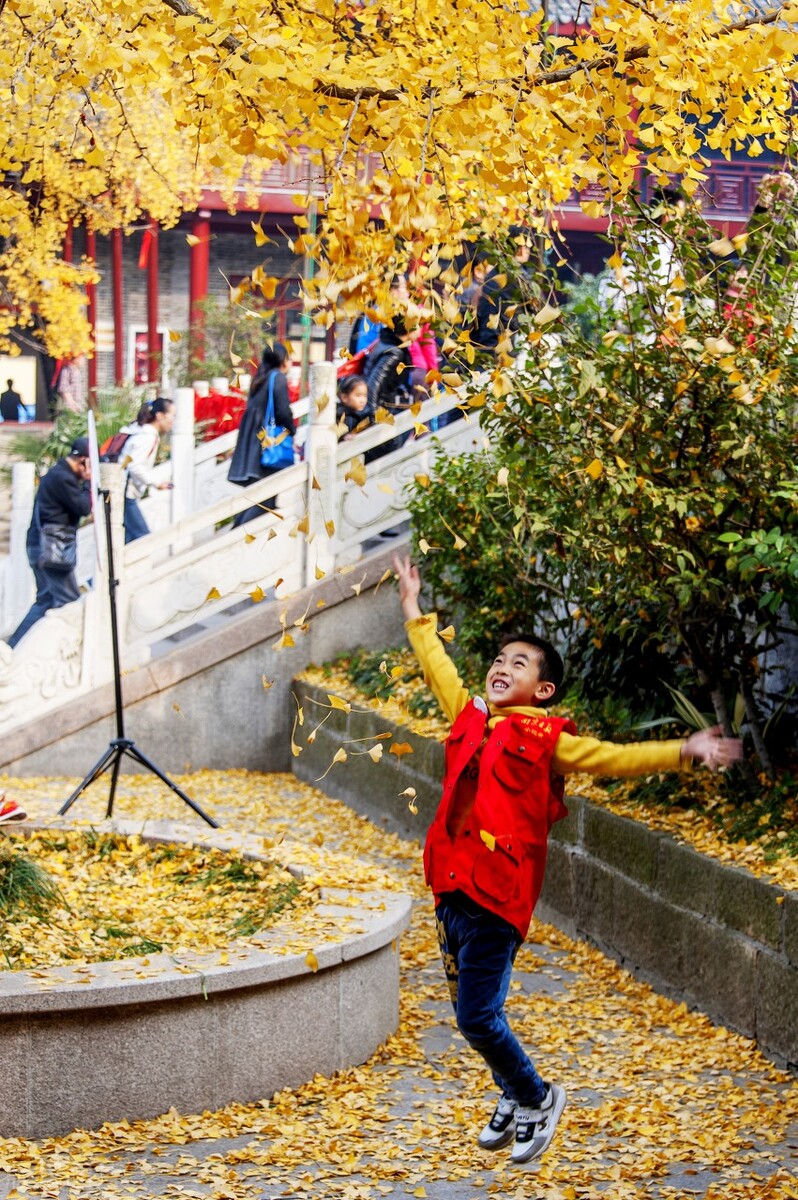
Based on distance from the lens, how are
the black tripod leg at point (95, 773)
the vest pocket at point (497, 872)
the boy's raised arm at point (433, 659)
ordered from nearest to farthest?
1. the vest pocket at point (497, 872)
2. the boy's raised arm at point (433, 659)
3. the black tripod leg at point (95, 773)

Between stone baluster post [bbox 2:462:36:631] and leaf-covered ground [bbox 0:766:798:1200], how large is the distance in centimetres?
819

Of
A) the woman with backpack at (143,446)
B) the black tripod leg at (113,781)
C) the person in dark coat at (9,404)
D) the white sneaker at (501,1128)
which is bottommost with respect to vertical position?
the person in dark coat at (9,404)

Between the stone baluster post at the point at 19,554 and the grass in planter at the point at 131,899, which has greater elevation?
the grass in planter at the point at 131,899

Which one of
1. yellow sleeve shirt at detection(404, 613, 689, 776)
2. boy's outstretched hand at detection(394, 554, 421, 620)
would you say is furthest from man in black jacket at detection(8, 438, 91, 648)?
yellow sleeve shirt at detection(404, 613, 689, 776)

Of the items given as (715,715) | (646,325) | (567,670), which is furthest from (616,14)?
(567,670)

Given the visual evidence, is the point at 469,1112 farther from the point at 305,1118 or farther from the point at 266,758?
the point at 266,758

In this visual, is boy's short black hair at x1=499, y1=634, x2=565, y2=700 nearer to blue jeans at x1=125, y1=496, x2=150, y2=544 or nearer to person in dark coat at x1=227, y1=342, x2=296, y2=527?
person in dark coat at x1=227, y1=342, x2=296, y2=527

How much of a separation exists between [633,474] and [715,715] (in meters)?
1.46

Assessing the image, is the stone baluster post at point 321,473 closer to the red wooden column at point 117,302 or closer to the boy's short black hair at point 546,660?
the boy's short black hair at point 546,660

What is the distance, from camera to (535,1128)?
183 inches

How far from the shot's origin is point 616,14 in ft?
19.1

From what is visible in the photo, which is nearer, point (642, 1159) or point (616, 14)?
point (642, 1159)

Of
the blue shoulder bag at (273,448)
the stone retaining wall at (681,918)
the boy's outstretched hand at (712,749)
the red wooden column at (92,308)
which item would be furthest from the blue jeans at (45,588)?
the red wooden column at (92,308)

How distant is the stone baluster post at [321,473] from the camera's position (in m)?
11.6
